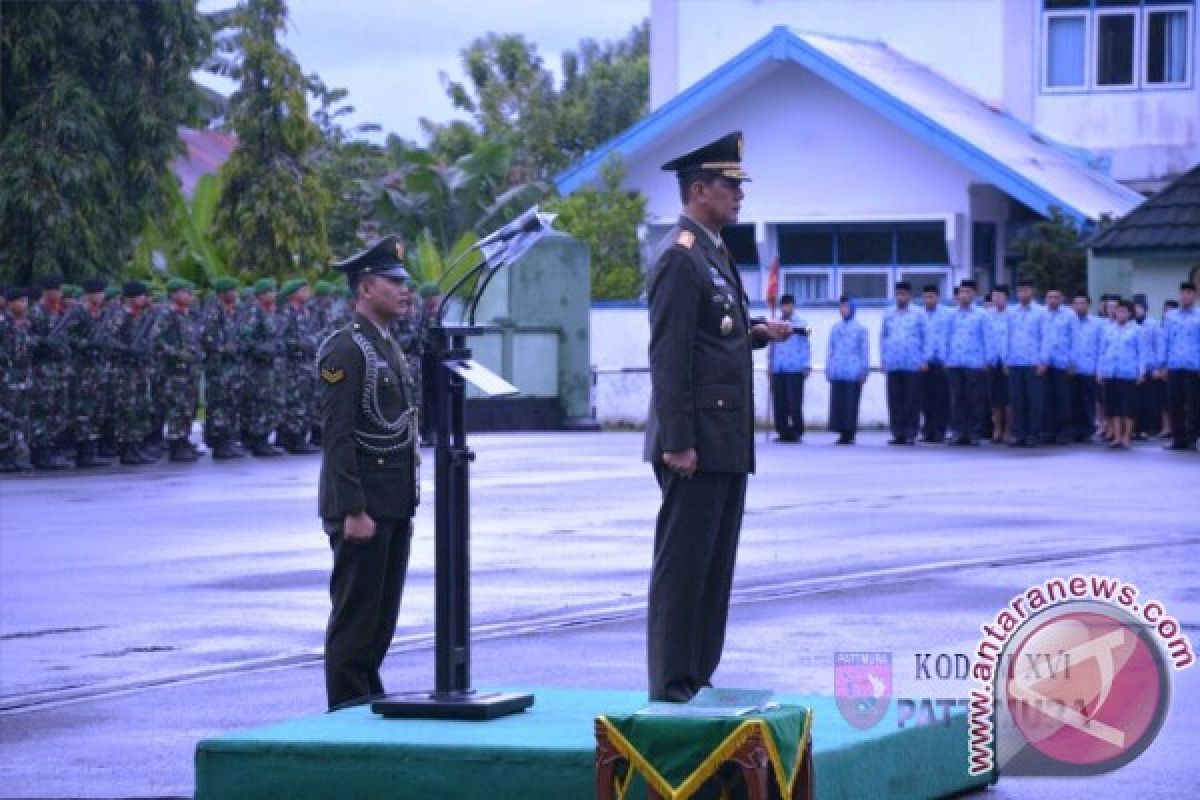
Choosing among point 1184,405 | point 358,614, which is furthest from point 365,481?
point 1184,405

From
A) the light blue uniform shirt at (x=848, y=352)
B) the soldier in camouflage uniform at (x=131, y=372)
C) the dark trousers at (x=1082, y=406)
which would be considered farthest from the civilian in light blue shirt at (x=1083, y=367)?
the soldier in camouflage uniform at (x=131, y=372)

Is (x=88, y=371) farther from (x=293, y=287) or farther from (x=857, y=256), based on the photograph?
(x=857, y=256)

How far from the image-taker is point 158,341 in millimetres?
27312

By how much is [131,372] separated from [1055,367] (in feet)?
39.1

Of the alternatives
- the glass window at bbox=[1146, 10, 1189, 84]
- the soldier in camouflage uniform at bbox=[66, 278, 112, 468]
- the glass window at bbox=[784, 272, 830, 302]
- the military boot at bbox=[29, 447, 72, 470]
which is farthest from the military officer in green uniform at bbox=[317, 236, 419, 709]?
the glass window at bbox=[1146, 10, 1189, 84]

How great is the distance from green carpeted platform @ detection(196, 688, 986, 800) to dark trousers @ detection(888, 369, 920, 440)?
2346 cm

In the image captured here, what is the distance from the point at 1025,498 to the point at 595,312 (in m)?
19.4

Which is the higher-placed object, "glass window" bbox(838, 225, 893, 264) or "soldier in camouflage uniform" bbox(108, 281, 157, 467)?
"glass window" bbox(838, 225, 893, 264)

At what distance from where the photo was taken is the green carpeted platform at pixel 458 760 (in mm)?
7723

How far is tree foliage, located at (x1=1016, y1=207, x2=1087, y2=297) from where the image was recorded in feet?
127

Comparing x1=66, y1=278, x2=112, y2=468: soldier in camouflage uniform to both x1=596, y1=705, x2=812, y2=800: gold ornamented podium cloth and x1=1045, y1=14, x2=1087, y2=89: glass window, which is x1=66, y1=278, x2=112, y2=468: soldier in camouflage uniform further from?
x1=1045, y1=14, x2=1087, y2=89: glass window

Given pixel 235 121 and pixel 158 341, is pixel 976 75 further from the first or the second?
pixel 158 341

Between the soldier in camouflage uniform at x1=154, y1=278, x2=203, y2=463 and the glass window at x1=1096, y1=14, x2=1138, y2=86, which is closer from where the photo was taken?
the soldier in camouflage uniform at x1=154, y1=278, x2=203, y2=463

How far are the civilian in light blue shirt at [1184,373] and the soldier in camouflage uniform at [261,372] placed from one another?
10.7 m
